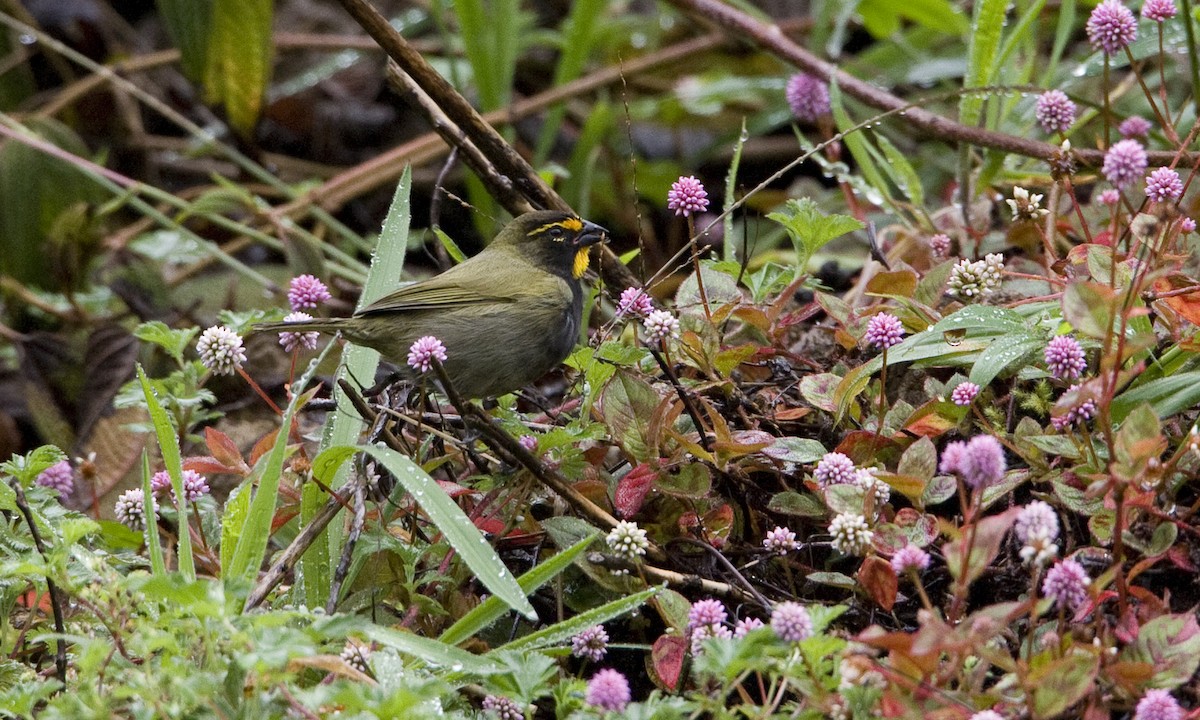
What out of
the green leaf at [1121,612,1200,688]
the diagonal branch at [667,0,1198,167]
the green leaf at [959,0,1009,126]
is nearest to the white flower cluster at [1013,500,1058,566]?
the green leaf at [1121,612,1200,688]

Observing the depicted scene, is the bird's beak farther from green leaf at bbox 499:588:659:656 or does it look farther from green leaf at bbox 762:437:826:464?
green leaf at bbox 499:588:659:656

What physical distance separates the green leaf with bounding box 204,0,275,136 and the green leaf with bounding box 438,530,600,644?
3665 mm

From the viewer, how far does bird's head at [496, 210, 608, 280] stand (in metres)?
3.87

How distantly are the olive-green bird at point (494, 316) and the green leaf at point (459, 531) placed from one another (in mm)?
801

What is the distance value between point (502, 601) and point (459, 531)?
149 millimetres

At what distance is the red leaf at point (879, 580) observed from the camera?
2262 millimetres

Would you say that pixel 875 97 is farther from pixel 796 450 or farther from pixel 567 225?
pixel 796 450

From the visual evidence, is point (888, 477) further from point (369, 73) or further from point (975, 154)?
point (369, 73)

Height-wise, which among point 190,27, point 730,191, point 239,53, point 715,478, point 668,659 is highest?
point 190,27

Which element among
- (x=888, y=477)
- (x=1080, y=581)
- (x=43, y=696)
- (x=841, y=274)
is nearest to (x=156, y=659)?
(x=43, y=696)

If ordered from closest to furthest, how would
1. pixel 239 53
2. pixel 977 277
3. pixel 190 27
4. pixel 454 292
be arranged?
pixel 977 277 → pixel 454 292 → pixel 190 27 → pixel 239 53

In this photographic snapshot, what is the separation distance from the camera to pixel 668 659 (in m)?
2.33

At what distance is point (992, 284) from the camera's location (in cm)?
285

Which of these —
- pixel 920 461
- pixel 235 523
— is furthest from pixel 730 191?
pixel 235 523
